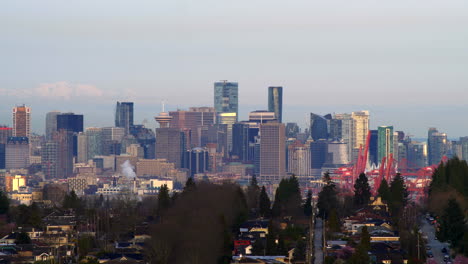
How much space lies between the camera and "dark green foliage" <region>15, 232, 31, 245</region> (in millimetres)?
60875

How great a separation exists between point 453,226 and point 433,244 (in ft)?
7.97

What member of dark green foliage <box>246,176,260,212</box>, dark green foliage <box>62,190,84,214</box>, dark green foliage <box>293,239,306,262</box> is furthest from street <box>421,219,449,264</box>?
dark green foliage <box>62,190,84,214</box>

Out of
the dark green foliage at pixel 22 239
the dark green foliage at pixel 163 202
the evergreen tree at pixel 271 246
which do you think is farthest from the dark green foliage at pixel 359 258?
the dark green foliage at pixel 163 202

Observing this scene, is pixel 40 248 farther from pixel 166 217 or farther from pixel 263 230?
pixel 263 230

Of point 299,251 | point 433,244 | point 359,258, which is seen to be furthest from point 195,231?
point 433,244

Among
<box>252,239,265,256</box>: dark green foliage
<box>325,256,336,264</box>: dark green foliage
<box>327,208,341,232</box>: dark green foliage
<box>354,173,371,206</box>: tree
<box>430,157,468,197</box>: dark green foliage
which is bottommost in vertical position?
<box>325,256,336,264</box>: dark green foliage

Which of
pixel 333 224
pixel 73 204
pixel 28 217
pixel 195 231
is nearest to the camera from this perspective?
pixel 195 231

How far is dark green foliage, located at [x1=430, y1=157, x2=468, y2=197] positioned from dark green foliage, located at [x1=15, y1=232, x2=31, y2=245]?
2271cm

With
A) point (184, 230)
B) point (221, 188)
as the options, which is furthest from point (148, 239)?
point (221, 188)

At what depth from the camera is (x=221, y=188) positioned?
7625 cm

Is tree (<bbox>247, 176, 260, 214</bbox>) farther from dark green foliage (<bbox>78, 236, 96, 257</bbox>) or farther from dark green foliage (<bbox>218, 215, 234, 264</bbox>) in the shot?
dark green foliage (<bbox>218, 215, 234, 264</bbox>)

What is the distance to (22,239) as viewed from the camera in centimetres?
6116

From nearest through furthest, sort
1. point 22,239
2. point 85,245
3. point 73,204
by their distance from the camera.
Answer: point 85,245 → point 22,239 → point 73,204

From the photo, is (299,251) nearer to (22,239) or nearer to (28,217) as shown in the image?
(22,239)
